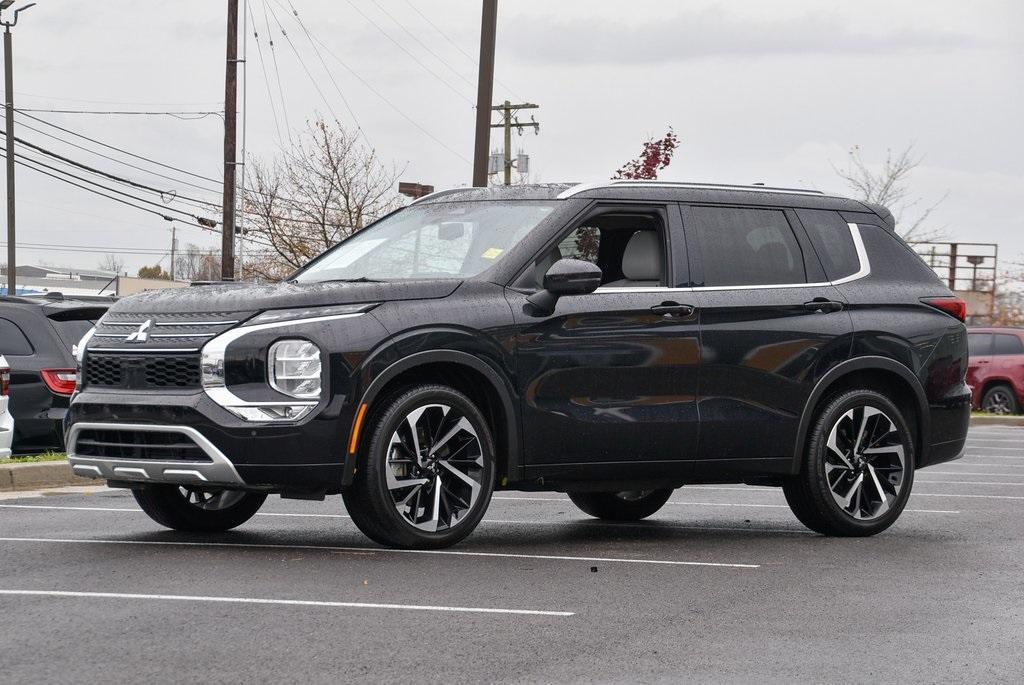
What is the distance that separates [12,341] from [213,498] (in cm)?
546

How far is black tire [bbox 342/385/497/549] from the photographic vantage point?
7.61 metres

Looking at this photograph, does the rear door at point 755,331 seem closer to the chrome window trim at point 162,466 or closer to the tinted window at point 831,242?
the tinted window at point 831,242

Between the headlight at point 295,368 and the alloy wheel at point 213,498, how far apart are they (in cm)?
152

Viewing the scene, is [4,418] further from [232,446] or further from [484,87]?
[484,87]

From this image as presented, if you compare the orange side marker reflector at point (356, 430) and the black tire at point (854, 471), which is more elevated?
the orange side marker reflector at point (356, 430)

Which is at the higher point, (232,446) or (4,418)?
(232,446)

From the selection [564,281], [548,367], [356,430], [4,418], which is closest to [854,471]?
[548,367]

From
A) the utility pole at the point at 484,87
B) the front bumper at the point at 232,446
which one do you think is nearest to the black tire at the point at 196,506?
the front bumper at the point at 232,446

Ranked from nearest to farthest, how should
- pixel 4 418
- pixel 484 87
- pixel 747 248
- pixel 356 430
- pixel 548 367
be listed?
pixel 356 430 < pixel 548 367 < pixel 747 248 < pixel 4 418 < pixel 484 87

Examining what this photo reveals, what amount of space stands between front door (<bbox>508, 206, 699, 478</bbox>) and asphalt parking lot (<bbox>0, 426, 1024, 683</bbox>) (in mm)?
530

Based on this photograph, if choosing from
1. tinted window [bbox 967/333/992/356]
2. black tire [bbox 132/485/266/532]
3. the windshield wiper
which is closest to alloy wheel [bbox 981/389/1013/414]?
tinted window [bbox 967/333/992/356]

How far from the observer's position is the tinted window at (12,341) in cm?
1352

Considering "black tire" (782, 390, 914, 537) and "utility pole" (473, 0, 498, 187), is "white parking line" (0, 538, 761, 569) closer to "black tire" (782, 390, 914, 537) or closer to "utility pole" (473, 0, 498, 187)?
"black tire" (782, 390, 914, 537)

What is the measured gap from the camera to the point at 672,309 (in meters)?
8.58
